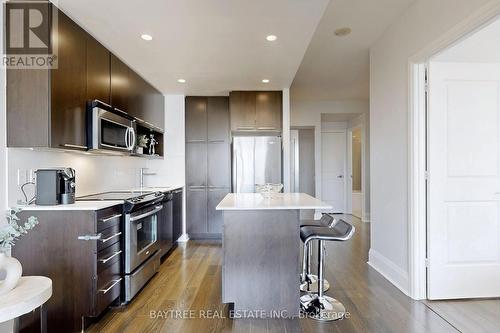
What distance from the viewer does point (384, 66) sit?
3322 millimetres

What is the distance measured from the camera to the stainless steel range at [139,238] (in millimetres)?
2553

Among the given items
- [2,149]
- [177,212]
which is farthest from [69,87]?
[177,212]

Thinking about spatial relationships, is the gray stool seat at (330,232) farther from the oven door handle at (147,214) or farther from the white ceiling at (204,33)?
the white ceiling at (204,33)

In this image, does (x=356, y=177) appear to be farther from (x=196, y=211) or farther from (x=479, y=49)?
(x=479, y=49)

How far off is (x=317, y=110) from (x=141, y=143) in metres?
4.30

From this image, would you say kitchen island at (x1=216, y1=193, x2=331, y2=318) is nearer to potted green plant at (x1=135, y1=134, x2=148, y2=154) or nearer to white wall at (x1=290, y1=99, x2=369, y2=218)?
potted green plant at (x1=135, y1=134, x2=148, y2=154)

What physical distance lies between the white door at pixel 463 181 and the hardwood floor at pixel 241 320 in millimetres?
474

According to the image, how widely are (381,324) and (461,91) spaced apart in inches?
84.7

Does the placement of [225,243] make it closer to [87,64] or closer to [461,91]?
[87,64]

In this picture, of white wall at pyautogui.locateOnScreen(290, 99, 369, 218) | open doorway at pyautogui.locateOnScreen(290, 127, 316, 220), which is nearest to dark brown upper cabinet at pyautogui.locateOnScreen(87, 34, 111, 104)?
white wall at pyautogui.locateOnScreen(290, 99, 369, 218)

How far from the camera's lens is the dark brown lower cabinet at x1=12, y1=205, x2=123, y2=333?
81.3 inches

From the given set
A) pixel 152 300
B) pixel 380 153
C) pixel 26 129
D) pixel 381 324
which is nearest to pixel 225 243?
pixel 152 300

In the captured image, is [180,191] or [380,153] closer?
[380,153]

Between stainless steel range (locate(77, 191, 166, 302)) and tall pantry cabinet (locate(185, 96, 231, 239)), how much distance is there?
1439mm
